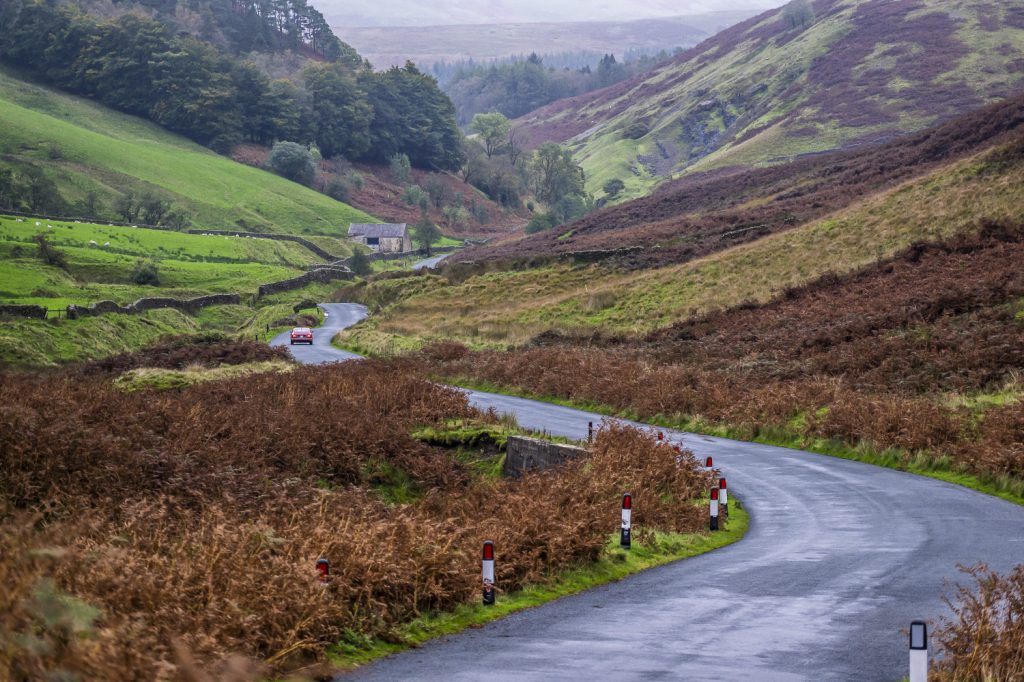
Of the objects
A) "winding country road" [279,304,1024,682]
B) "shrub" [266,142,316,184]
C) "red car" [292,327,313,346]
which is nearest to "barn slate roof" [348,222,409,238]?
"shrub" [266,142,316,184]

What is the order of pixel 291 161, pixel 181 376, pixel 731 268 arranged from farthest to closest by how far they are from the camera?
pixel 291 161 < pixel 731 268 < pixel 181 376

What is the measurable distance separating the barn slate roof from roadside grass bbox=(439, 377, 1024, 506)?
102703 mm

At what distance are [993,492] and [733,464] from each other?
6.10m

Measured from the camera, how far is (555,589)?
13.9 m

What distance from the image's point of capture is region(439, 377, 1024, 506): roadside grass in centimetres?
2180

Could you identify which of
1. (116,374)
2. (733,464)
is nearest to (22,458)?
(733,464)

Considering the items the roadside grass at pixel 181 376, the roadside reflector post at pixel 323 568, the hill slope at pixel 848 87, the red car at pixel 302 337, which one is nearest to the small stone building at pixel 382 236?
the hill slope at pixel 848 87

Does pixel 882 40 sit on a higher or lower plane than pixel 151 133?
higher

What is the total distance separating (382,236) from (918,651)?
437 feet

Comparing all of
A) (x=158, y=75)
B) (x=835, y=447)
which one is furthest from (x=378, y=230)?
(x=835, y=447)

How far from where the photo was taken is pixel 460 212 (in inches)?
6806

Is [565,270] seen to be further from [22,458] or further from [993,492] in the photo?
[22,458]

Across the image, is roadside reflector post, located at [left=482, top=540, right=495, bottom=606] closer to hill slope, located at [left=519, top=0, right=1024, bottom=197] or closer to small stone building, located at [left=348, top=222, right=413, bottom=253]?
hill slope, located at [left=519, top=0, right=1024, bottom=197]

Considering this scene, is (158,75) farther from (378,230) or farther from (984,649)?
(984,649)
